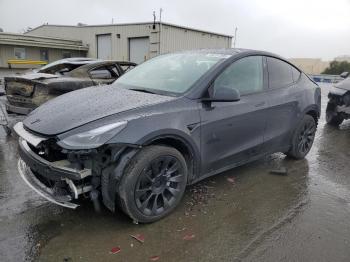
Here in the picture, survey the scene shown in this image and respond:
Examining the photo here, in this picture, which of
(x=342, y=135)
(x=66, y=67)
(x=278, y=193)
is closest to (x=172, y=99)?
(x=278, y=193)

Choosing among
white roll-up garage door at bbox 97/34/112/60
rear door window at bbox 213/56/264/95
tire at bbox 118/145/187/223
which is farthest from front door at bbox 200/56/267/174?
white roll-up garage door at bbox 97/34/112/60

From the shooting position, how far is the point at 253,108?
4184 millimetres

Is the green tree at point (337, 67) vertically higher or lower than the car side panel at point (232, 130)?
higher

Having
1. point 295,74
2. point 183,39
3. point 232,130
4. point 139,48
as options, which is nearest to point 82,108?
point 232,130

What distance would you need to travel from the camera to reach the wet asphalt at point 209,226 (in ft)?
9.57

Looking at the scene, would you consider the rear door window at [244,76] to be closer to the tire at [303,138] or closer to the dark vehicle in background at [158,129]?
the dark vehicle in background at [158,129]

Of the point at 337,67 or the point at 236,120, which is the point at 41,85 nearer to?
the point at 236,120

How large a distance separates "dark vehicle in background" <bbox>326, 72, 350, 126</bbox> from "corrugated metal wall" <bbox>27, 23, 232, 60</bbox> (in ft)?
44.3

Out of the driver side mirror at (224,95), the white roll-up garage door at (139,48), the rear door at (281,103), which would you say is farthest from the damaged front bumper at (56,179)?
the white roll-up garage door at (139,48)

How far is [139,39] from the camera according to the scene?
80.6 ft

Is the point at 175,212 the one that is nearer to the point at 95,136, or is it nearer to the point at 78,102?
→ the point at 95,136

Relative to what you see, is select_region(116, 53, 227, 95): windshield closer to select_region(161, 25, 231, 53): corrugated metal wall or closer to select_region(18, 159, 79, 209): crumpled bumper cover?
select_region(18, 159, 79, 209): crumpled bumper cover

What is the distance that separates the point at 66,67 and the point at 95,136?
5228mm

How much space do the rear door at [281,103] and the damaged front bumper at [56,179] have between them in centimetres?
260
